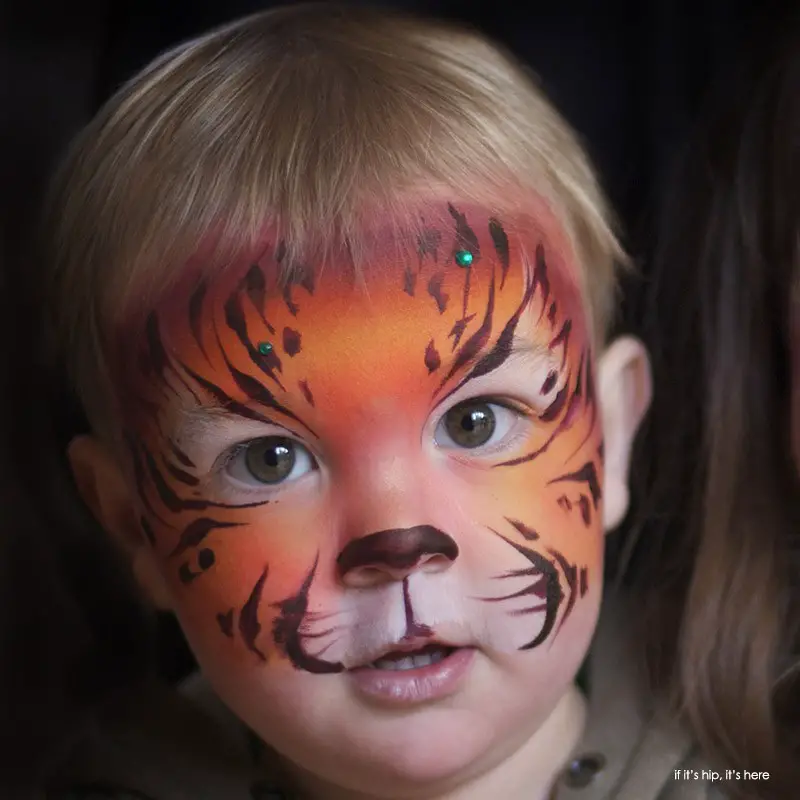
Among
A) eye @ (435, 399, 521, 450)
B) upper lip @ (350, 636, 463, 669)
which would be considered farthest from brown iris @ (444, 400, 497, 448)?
upper lip @ (350, 636, 463, 669)

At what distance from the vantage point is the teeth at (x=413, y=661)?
0.71m

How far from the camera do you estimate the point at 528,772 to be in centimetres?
81

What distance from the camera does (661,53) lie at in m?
0.88

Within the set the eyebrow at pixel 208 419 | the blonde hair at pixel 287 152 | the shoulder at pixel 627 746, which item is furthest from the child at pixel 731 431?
the eyebrow at pixel 208 419

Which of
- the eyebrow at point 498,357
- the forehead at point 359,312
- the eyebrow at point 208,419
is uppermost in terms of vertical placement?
the forehead at point 359,312

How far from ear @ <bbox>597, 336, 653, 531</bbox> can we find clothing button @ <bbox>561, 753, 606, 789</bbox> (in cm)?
15

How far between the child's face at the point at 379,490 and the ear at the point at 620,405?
0.08m

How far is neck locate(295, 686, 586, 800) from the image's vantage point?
0.79 meters

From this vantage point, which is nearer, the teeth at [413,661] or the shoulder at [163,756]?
the teeth at [413,661]

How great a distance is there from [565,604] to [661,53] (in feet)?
1.33

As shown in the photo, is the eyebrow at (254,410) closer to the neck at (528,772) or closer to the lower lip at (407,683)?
the lower lip at (407,683)

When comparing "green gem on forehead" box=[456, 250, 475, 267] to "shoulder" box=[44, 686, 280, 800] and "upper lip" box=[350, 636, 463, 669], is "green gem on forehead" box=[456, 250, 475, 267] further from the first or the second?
"shoulder" box=[44, 686, 280, 800]

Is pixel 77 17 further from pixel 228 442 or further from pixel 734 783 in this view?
pixel 734 783

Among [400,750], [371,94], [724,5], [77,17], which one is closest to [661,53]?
[724,5]
